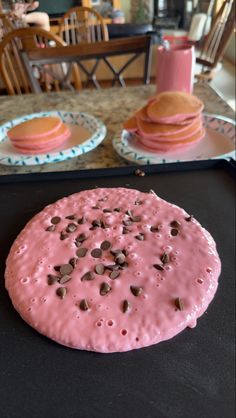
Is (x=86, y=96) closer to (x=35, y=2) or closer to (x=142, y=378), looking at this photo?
(x=35, y=2)

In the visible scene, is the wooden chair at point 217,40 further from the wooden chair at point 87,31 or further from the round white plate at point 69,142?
the round white plate at point 69,142

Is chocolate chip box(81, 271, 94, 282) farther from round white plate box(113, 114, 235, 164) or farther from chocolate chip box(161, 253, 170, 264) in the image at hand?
round white plate box(113, 114, 235, 164)

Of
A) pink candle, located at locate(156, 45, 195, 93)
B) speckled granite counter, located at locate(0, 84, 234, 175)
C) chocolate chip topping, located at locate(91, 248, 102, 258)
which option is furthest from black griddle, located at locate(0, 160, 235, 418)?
pink candle, located at locate(156, 45, 195, 93)

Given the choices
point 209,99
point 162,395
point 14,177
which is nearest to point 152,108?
point 14,177

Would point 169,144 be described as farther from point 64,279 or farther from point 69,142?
point 64,279

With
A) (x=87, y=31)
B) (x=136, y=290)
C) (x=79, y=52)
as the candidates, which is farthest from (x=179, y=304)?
(x=87, y=31)
